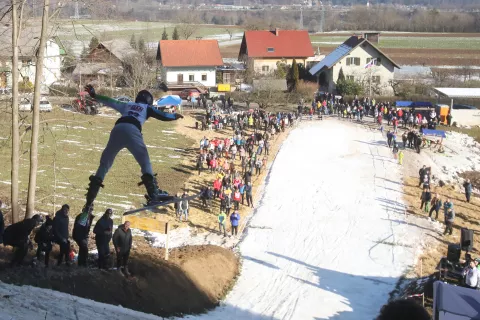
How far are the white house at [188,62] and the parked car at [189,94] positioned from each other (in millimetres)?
1958

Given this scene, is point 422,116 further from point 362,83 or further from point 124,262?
point 124,262

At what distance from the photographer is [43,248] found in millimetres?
12922

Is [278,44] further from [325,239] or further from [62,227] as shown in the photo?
[62,227]

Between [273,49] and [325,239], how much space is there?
45.6m

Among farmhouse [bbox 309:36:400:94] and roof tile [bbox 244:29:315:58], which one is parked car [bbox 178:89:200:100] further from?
roof tile [bbox 244:29:315:58]

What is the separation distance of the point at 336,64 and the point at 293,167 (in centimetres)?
2626

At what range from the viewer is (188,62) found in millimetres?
54312

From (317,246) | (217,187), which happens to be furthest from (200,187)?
(317,246)

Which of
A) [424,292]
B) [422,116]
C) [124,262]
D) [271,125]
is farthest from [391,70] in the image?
[124,262]

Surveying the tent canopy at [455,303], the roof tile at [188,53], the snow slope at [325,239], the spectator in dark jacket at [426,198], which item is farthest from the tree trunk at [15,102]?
the roof tile at [188,53]

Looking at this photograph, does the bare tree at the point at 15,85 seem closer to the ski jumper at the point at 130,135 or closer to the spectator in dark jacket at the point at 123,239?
the spectator in dark jacket at the point at 123,239

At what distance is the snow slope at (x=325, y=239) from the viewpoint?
652 inches

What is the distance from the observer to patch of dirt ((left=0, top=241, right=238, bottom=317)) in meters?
12.5

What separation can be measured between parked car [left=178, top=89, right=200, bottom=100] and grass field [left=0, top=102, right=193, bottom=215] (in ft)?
29.4
